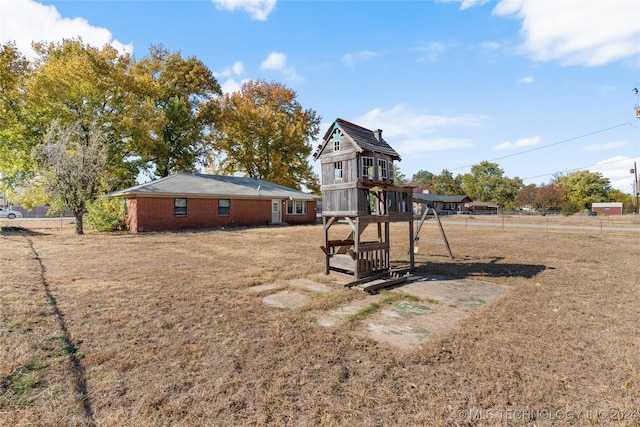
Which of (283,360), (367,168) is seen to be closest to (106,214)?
(367,168)

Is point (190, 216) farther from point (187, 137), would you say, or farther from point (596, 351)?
point (596, 351)

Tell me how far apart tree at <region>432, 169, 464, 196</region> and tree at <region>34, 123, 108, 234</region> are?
78.7 metres

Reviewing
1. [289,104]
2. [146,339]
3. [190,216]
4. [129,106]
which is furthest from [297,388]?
[289,104]

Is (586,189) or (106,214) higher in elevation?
(586,189)

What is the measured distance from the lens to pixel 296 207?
95.8 ft

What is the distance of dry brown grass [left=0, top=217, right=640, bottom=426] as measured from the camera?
9.41 feet

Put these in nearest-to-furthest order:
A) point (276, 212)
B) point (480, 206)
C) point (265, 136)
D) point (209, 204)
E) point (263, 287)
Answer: point (263, 287)
point (209, 204)
point (276, 212)
point (265, 136)
point (480, 206)

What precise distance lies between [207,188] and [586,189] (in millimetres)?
83363

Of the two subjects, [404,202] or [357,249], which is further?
[404,202]

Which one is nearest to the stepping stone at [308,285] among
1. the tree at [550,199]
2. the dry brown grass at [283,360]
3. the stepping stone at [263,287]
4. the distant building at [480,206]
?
the dry brown grass at [283,360]

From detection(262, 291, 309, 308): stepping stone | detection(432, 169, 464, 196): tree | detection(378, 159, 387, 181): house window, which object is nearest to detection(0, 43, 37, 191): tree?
detection(262, 291, 309, 308): stepping stone

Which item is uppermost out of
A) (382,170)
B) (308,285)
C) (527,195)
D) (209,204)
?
(527,195)

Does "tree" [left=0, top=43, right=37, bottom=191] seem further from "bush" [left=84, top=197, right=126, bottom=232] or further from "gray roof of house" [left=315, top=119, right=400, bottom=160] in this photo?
"gray roof of house" [left=315, top=119, right=400, bottom=160]

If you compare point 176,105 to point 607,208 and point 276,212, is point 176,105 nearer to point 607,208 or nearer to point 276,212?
point 276,212
